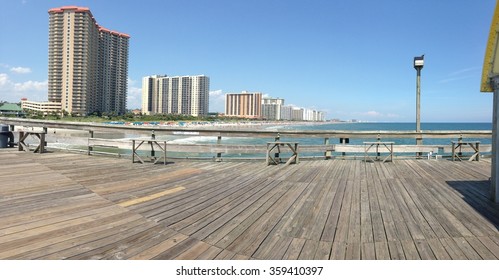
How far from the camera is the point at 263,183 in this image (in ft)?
18.6

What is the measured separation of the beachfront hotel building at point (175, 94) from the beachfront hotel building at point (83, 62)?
46.6 m

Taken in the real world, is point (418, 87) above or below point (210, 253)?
above

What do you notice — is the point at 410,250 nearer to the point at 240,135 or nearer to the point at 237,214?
the point at 237,214

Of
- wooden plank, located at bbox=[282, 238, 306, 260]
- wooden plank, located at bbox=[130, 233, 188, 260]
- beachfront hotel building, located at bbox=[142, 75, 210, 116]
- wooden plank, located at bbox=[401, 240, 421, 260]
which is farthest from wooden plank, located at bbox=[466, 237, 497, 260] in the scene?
beachfront hotel building, located at bbox=[142, 75, 210, 116]

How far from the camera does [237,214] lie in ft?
12.4

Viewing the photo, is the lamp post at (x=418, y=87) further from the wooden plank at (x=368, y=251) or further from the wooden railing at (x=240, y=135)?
the wooden plank at (x=368, y=251)

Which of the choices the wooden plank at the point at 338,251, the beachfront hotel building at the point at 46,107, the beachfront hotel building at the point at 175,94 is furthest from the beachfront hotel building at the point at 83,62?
the wooden plank at the point at 338,251

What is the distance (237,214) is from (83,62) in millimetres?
119881

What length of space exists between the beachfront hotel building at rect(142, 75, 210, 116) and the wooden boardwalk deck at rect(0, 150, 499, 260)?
164328 mm

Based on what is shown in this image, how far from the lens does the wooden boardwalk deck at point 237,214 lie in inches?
108

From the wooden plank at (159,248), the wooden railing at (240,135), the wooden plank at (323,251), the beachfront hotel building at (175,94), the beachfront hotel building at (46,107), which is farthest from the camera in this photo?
the beachfront hotel building at (175,94)

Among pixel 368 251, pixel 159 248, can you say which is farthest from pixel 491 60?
pixel 159 248
